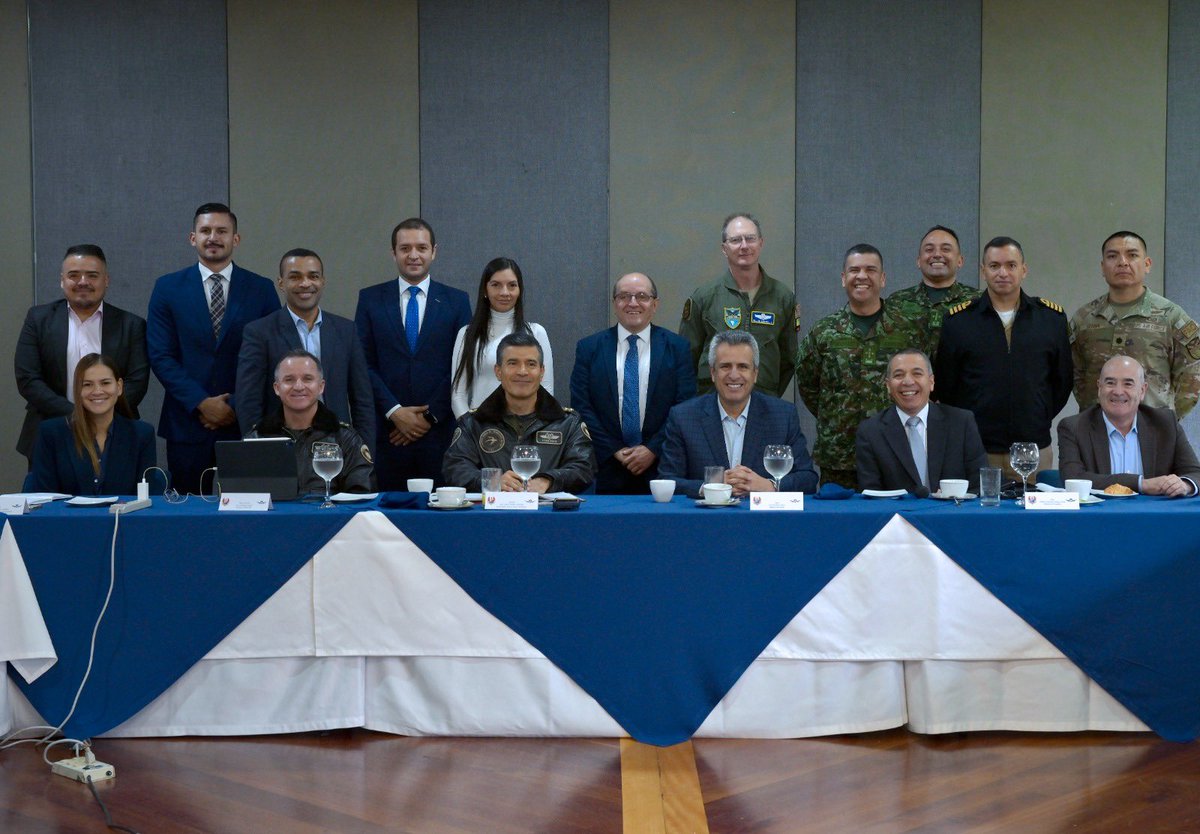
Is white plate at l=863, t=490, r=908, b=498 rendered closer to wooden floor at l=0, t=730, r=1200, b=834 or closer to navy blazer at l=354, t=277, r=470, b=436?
wooden floor at l=0, t=730, r=1200, b=834

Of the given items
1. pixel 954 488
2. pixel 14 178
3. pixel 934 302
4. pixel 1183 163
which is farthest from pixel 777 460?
pixel 14 178

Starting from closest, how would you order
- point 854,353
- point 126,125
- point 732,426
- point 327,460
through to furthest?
point 327,460 → point 732,426 → point 854,353 → point 126,125

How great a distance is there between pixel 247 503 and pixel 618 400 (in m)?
1.77

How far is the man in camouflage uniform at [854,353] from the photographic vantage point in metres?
4.41

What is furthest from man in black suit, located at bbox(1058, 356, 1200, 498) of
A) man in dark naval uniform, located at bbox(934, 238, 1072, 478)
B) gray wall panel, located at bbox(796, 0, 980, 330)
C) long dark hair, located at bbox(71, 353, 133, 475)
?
long dark hair, located at bbox(71, 353, 133, 475)

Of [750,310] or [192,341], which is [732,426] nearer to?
[750,310]

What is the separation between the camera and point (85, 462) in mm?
3654

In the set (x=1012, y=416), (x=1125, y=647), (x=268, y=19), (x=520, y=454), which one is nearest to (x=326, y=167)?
(x=268, y=19)

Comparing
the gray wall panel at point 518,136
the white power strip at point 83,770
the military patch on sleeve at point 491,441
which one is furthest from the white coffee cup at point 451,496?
the gray wall panel at point 518,136

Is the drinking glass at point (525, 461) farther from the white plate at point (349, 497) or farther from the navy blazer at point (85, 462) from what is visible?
the navy blazer at point (85, 462)

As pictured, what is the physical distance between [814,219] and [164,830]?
4.21 m

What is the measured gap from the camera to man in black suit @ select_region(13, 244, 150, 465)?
179 inches

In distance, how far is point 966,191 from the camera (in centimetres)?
564

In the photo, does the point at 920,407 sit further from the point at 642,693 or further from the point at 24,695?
the point at 24,695
